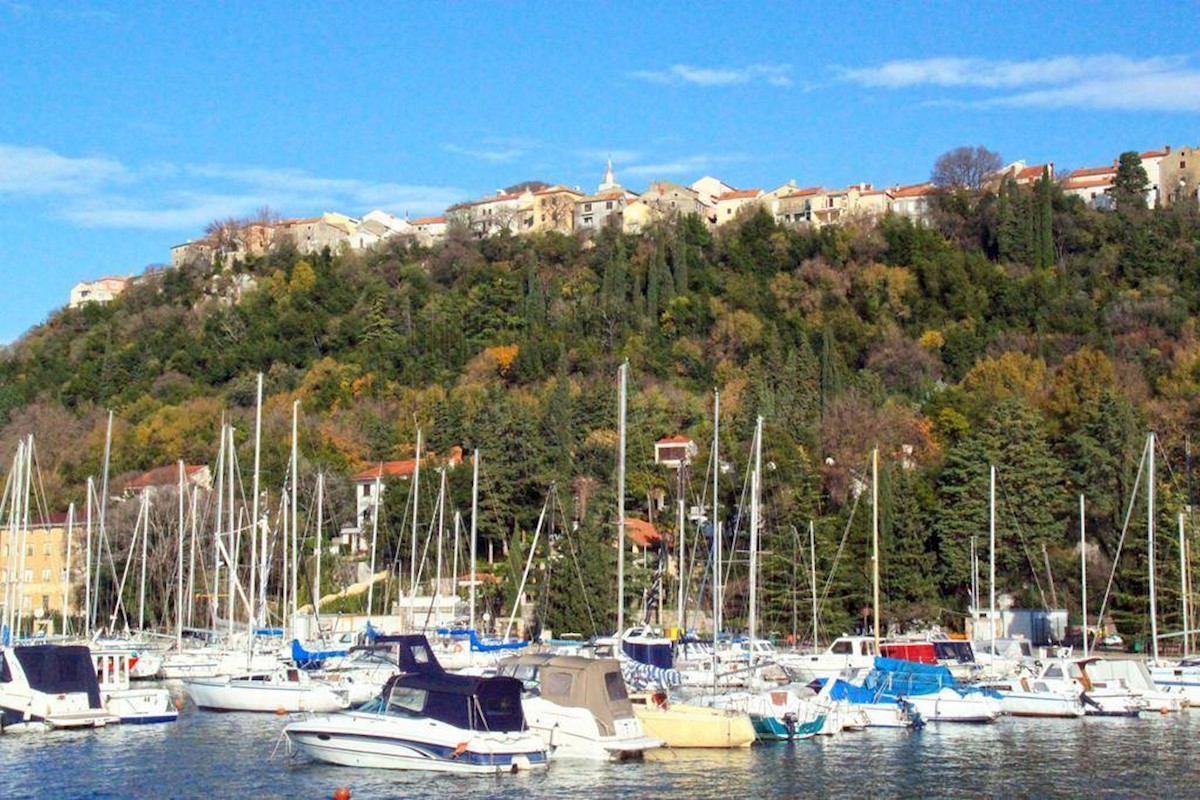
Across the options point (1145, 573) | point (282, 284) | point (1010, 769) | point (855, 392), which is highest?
point (282, 284)

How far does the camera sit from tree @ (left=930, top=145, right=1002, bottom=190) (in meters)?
130

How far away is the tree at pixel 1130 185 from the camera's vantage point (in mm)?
113887

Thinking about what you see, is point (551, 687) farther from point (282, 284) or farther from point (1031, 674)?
point (282, 284)

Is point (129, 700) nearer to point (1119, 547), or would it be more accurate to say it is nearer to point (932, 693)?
point (932, 693)

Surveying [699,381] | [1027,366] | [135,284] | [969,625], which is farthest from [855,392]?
[135,284]

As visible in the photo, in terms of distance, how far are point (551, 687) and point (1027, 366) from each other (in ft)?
199

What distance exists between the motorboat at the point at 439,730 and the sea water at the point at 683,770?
32 cm

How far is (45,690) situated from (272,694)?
6854 millimetres

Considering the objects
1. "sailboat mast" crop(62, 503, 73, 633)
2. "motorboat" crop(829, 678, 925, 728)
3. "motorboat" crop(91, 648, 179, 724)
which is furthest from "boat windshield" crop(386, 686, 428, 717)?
"sailboat mast" crop(62, 503, 73, 633)

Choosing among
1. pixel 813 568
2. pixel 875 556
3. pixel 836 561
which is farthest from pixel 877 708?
pixel 836 561

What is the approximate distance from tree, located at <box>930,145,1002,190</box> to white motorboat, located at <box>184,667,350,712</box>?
4015 inches

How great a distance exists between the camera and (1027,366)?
275 ft

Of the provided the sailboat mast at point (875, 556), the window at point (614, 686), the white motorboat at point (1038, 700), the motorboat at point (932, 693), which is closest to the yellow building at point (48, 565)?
the sailboat mast at point (875, 556)

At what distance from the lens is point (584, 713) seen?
94.3 feet
